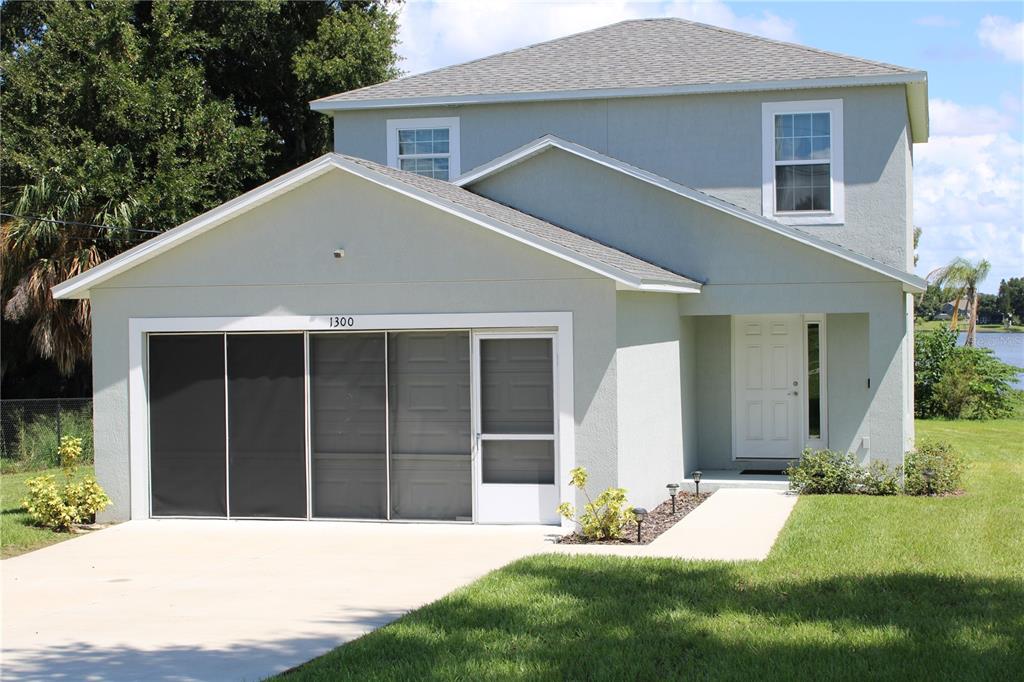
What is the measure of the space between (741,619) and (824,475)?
7.87 meters

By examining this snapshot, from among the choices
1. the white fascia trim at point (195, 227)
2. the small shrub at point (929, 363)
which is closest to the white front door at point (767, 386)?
the white fascia trim at point (195, 227)

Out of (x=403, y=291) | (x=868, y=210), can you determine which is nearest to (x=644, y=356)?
(x=403, y=291)

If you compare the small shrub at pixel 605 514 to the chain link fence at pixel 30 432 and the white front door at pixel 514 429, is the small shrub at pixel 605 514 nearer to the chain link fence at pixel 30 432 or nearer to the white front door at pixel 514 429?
the white front door at pixel 514 429

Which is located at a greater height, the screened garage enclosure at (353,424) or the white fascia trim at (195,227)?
the white fascia trim at (195,227)

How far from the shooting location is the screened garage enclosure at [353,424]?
45.9 ft

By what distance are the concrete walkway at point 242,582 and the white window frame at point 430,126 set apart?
8.08 m

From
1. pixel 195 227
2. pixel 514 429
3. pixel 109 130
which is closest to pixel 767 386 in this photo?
pixel 514 429

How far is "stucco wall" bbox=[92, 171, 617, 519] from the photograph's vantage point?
13.5m

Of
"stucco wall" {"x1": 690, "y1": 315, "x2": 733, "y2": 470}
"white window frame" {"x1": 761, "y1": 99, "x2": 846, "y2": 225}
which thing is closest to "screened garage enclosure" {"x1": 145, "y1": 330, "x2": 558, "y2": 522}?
"stucco wall" {"x1": 690, "y1": 315, "x2": 733, "y2": 470}

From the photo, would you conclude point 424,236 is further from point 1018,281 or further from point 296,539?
point 1018,281

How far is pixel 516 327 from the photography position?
1383 centimetres

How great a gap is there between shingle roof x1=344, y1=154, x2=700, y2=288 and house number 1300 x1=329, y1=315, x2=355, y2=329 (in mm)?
1824

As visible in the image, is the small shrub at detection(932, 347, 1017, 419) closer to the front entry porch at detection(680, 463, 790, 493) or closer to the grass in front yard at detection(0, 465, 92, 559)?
the front entry porch at detection(680, 463, 790, 493)

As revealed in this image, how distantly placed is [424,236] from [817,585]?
6.46 m
